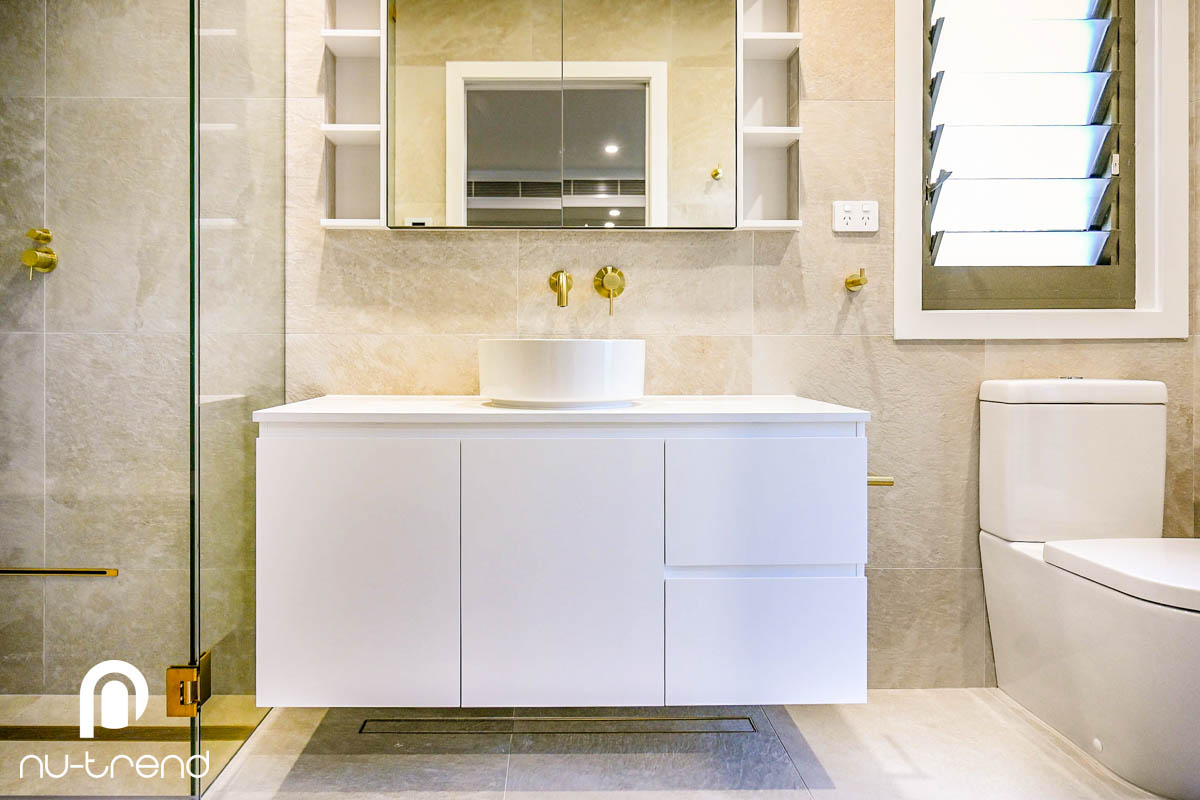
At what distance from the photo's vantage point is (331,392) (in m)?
1.82

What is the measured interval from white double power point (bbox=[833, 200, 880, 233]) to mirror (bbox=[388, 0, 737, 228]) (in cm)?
26

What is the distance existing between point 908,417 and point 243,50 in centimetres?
165

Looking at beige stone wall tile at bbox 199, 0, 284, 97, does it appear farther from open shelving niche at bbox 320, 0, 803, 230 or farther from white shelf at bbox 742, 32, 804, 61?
white shelf at bbox 742, 32, 804, 61

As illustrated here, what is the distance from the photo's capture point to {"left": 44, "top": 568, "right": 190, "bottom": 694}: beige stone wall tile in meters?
1.56

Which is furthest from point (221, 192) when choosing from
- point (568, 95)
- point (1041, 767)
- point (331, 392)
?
point (1041, 767)

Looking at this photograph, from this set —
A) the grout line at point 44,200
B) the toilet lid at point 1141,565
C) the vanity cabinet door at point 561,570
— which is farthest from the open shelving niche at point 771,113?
the grout line at point 44,200

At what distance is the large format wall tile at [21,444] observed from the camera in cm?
152

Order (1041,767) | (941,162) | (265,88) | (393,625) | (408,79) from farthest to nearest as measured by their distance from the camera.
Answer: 1. (941,162)
2. (408,79)
3. (265,88)
4. (1041,767)
5. (393,625)

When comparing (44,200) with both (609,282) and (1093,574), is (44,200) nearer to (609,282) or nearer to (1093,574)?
(609,282)

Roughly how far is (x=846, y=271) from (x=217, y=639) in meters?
1.56

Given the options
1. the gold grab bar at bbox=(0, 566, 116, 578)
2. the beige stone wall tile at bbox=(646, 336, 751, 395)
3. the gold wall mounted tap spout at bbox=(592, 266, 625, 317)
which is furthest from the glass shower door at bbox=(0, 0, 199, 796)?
the beige stone wall tile at bbox=(646, 336, 751, 395)

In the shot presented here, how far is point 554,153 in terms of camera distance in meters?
1.76

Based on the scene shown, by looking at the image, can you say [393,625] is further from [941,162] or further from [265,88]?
[941,162]

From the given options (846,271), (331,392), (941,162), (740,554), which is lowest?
(740,554)
